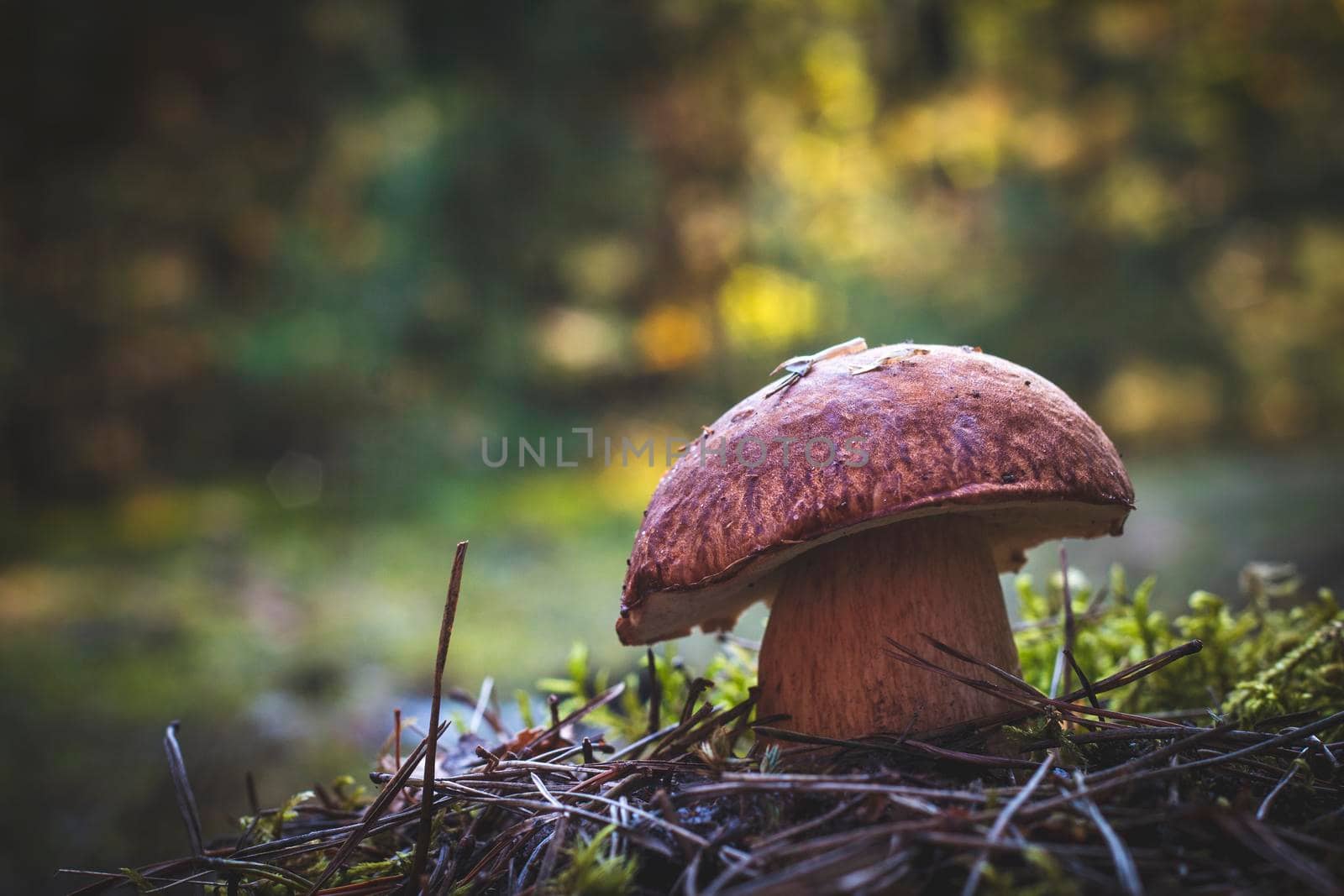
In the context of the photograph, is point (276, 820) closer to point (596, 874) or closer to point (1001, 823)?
point (596, 874)

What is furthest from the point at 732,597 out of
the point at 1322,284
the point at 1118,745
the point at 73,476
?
the point at 1322,284

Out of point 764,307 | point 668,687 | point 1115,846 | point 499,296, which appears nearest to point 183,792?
point 668,687

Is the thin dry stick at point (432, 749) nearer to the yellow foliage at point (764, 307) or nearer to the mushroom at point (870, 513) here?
the mushroom at point (870, 513)

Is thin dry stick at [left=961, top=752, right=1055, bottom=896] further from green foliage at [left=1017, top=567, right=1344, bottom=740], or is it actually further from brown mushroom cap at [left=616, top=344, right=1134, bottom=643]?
green foliage at [left=1017, top=567, right=1344, bottom=740]

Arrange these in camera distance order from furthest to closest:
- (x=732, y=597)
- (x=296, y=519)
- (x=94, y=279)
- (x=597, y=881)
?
1. (x=296, y=519)
2. (x=94, y=279)
3. (x=732, y=597)
4. (x=597, y=881)

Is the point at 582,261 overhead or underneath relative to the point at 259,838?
overhead

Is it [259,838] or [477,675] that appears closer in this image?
[259,838]

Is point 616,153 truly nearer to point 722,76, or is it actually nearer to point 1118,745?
point 722,76

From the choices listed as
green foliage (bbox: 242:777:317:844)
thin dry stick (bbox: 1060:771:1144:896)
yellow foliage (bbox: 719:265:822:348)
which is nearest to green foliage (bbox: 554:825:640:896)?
thin dry stick (bbox: 1060:771:1144:896)
